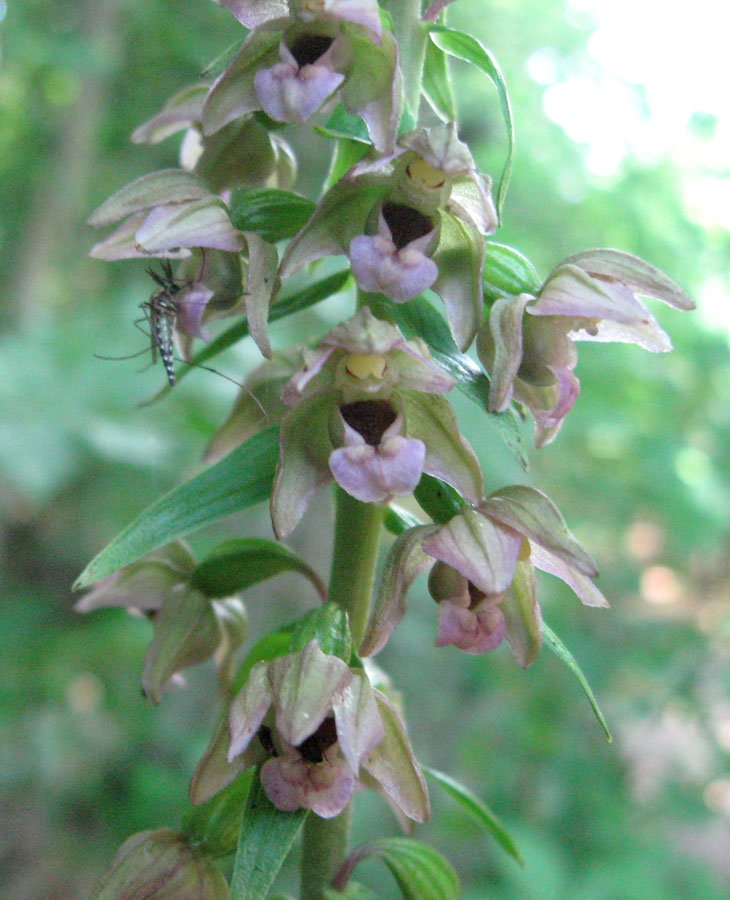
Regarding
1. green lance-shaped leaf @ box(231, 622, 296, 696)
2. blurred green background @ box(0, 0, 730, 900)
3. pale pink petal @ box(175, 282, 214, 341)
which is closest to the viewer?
pale pink petal @ box(175, 282, 214, 341)

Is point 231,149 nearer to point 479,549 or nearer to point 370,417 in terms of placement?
point 370,417

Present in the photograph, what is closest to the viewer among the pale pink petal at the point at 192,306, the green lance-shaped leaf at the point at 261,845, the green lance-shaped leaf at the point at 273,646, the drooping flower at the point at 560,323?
the green lance-shaped leaf at the point at 261,845

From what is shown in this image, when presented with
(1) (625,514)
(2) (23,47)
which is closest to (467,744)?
(1) (625,514)

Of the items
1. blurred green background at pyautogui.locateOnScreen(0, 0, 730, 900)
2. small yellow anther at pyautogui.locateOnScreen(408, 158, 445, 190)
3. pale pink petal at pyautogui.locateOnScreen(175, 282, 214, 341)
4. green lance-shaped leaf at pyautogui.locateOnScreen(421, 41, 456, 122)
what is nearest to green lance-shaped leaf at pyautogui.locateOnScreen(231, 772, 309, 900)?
pale pink petal at pyautogui.locateOnScreen(175, 282, 214, 341)

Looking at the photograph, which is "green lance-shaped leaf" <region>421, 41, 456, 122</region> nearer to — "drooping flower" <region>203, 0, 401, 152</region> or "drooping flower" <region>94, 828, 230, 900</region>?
"drooping flower" <region>203, 0, 401, 152</region>

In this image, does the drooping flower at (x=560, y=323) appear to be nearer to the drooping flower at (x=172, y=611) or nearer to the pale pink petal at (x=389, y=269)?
the pale pink petal at (x=389, y=269)

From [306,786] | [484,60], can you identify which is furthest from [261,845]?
[484,60]

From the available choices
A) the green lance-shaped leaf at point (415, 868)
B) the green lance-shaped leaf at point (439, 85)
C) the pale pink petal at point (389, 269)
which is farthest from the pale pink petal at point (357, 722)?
the green lance-shaped leaf at point (439, 85)
